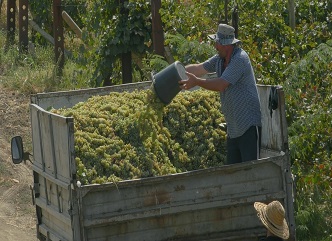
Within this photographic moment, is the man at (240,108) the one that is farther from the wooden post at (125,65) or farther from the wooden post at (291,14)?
the wooden post at (125,65)

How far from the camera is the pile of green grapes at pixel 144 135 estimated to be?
6594 mm

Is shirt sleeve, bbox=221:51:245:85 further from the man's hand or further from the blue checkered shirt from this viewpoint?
the man's hand

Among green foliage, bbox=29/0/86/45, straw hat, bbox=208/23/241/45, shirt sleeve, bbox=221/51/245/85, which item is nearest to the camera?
shirt sleeve, bbox=221/51/245/85

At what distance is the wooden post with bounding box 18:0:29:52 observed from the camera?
599 inches

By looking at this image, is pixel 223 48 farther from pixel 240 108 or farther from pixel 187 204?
pixel 187 204

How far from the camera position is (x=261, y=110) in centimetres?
745

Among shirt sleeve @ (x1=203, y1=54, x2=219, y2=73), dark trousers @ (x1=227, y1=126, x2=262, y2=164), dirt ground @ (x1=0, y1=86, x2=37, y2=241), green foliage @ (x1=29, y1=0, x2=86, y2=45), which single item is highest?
green foliage @ (x1=29, y1=0, x2=86, y2=45)

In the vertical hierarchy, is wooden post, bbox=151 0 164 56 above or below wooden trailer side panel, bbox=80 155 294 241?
above

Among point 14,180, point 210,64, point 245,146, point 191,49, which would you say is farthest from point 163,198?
point 14,180

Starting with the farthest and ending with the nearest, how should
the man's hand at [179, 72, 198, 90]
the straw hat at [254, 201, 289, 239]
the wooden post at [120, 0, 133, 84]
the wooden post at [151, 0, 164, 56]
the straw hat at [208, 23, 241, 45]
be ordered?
the wooden post at [120, 0, 133, 84]
the wooden post at [151, 0, 164, 56]
the straw hat at [208, 23, 241, 45]
the man's hand at [179, 72, 198, 90]
the straw hat at [254, 201, 289, 239]

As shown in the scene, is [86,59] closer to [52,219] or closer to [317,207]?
[317,207]

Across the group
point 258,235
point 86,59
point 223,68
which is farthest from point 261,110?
point 86,59

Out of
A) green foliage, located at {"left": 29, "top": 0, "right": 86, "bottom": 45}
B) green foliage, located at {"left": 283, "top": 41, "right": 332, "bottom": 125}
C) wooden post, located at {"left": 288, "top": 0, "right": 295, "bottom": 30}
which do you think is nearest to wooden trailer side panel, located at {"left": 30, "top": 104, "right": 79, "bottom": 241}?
green foliage, located at {"left": 283, "top": 41, "right": 332, "bottom": 125}

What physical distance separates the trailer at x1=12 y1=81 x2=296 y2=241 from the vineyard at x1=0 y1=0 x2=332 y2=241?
0.27 metres
